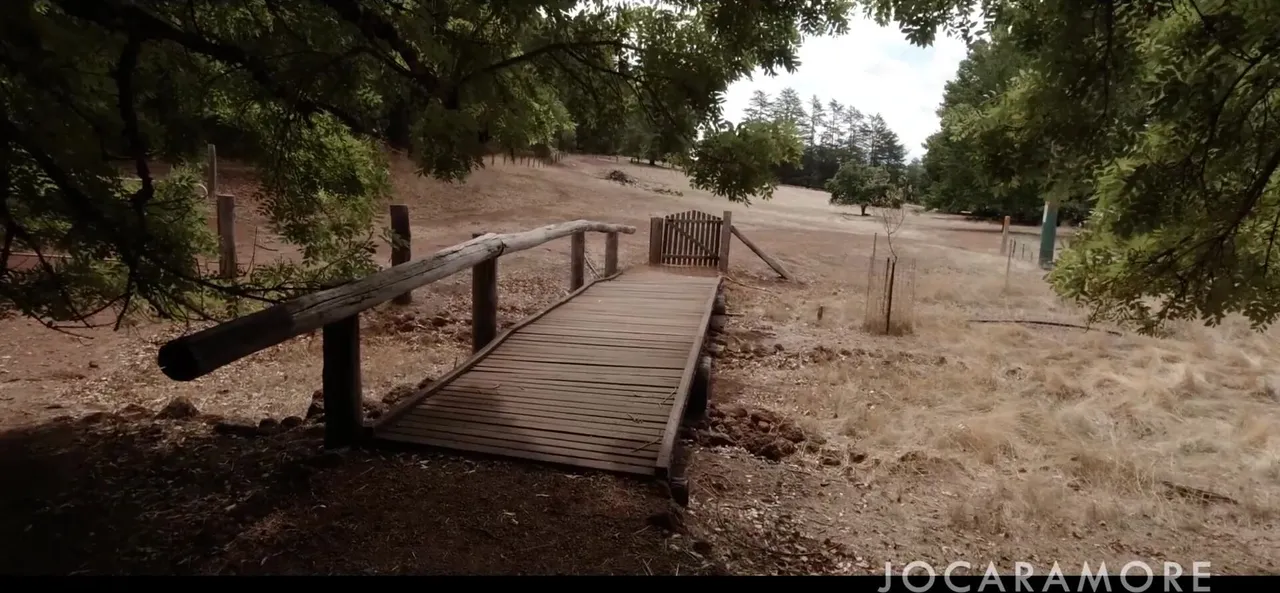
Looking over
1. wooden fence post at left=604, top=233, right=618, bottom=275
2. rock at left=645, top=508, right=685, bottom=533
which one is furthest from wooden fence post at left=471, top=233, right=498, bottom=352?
wooden fence post at left=604, top=233, right=618, bottom=275

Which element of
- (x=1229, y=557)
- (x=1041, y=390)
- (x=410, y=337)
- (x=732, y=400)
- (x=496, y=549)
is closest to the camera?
(x=496, y=549)

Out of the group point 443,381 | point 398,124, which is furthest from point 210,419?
point 398,124

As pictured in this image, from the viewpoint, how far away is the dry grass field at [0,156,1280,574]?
262 centimetres

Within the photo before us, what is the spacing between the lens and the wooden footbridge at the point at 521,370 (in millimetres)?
2896

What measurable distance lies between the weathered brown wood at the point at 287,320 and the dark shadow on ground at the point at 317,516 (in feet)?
2.13

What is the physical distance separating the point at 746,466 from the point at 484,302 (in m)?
2.50

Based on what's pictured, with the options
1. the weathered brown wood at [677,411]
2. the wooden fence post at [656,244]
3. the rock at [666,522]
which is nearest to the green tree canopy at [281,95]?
A: the weathered brown wood at [677,411]

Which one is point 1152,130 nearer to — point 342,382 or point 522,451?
point 522,451

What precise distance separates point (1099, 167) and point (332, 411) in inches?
148

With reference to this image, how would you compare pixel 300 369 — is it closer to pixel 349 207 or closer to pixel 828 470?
pixel 349 207

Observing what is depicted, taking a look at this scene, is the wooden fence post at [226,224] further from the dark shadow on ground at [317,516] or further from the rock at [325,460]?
the rock at [325,460]

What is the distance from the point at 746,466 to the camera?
4.47m

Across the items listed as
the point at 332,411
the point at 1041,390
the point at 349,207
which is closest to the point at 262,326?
the point at 332,411

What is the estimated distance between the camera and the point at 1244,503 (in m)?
4.37
